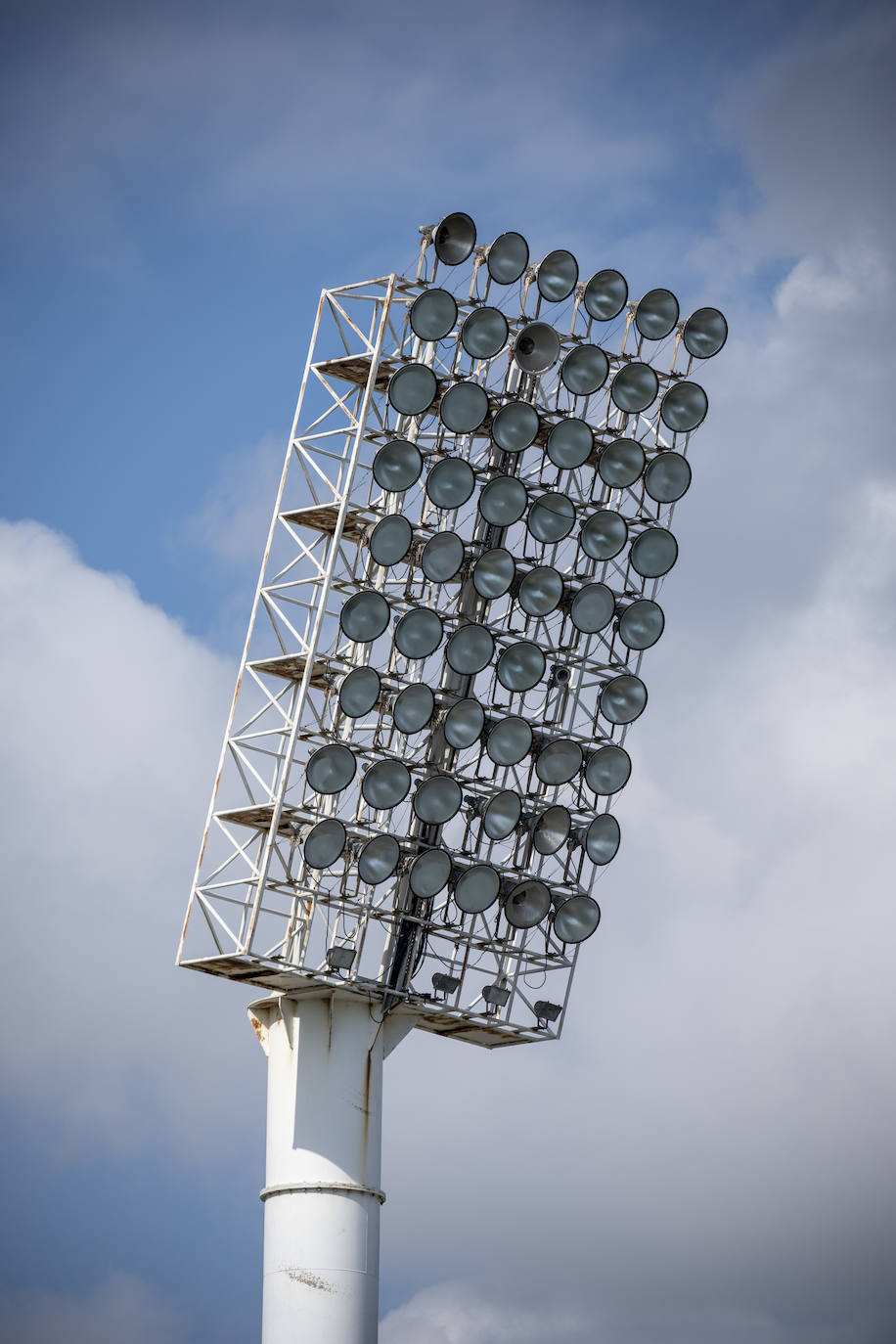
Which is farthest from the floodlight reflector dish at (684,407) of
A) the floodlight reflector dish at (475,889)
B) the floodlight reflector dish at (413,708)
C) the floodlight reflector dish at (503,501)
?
the floodlight reflector dish at (475,889)

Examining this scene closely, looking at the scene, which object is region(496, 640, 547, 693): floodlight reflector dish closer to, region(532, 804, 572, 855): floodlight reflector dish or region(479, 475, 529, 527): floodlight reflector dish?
region(479, 475, 529, 527): floodlight reflector dish

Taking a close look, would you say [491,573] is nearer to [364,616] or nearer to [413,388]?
[364,616]

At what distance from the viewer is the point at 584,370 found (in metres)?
51.9

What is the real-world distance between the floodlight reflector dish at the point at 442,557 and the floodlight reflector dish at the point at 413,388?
2492mm

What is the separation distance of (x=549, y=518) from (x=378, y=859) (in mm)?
7766

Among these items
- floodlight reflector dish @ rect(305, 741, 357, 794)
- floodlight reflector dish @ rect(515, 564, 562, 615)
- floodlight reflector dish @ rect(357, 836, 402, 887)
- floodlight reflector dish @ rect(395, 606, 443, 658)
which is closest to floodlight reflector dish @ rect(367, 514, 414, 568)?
floodlight reflector dish @ rect(395, 606, 443, 658)

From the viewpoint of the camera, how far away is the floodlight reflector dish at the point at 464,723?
164ft

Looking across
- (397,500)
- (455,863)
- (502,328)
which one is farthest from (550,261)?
(455,863)

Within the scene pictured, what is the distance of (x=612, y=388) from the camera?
5253 cm

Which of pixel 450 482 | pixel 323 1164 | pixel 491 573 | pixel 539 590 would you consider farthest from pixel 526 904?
pixel 450 482

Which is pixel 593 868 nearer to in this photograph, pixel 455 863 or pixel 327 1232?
pixel 455 863

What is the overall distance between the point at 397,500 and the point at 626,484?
490cm

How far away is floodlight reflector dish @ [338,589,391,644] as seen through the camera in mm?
48625

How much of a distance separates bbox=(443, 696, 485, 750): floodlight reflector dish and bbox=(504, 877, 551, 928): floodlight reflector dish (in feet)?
10.4
